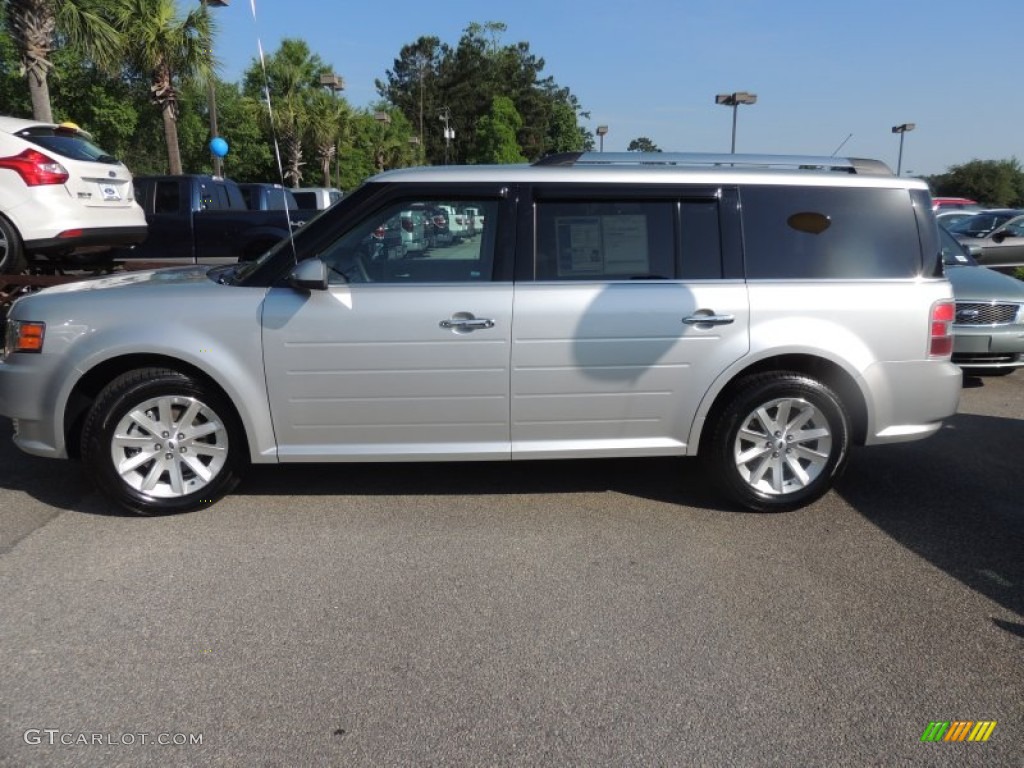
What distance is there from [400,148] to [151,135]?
2308 cm

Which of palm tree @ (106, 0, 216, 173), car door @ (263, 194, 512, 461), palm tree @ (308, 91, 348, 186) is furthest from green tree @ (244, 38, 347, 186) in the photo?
car door @ (263, 194, 512, 461)

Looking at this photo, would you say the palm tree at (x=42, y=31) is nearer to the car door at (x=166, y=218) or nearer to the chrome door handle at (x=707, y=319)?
the car door at (x=166, y=218)

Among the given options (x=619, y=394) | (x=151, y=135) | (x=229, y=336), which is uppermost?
(x=151, y=135)

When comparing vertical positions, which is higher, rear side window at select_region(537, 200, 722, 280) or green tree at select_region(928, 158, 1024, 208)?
green tree at select_region(928, 158, 1024, 208)

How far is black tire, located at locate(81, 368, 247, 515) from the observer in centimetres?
426

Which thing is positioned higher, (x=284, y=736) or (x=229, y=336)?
(x=229, y=336)

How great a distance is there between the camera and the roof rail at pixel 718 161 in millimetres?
4602

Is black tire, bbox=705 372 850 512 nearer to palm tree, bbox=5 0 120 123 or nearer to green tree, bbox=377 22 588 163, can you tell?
palm tree, bbox=5 0 120 123

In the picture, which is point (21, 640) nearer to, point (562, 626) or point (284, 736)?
point (284, 736)

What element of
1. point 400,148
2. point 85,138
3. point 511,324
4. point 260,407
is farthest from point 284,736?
point 400,148

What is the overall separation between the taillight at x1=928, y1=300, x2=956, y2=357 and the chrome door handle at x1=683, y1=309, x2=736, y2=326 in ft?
3.82

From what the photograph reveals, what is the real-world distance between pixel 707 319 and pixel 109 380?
130 inches

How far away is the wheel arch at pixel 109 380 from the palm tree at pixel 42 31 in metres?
11.3

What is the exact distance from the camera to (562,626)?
3348mm
